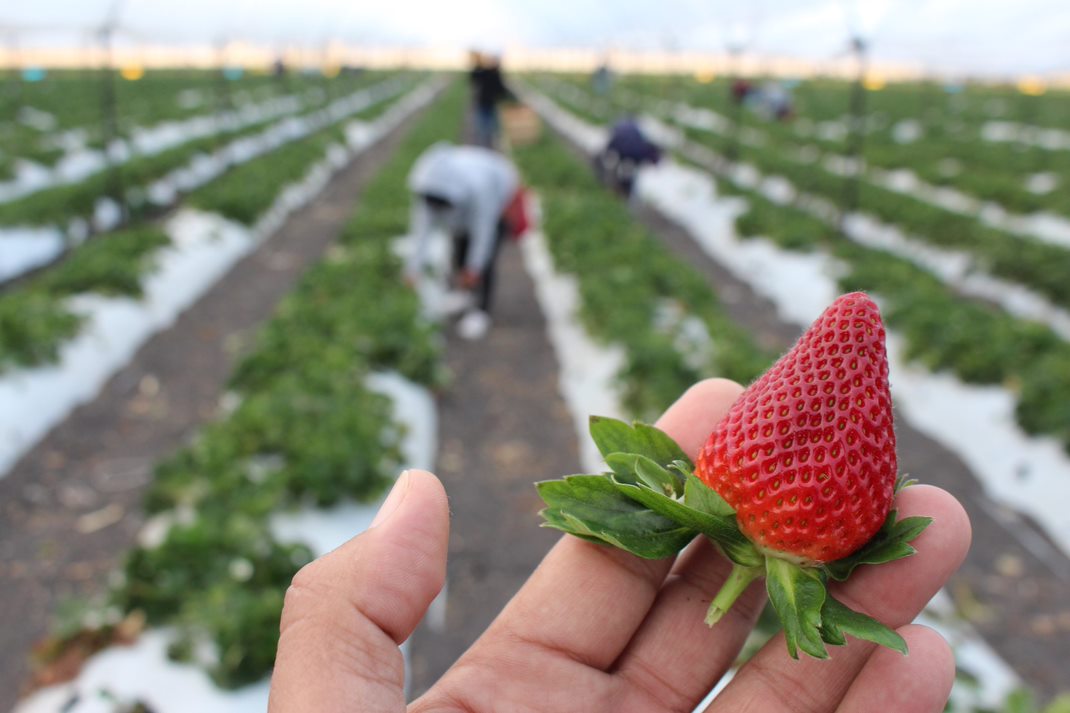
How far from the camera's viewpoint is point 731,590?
1.49 metres

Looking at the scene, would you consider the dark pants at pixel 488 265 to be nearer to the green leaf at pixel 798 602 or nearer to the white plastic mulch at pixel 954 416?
the white plastic mulch at pixel 954 416

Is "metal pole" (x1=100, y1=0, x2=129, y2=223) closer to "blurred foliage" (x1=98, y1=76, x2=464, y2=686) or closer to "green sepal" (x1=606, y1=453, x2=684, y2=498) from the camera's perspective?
"blurred foliage" (x1=98, y1=76, x2=464, y2=686)

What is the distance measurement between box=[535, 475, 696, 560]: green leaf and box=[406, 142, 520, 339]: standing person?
5560 millimetres

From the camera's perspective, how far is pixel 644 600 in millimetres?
1716

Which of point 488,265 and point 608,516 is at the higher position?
point 608,516

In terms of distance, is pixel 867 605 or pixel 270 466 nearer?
pixel 867 605

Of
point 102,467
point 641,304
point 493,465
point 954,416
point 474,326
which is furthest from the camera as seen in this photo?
point 474,326

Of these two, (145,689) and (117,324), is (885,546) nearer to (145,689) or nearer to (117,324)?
(145,689)

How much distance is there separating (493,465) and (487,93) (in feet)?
28.0

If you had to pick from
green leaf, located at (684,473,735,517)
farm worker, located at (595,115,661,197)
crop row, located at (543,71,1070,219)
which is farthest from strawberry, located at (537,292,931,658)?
farm worker, located at (595,115,661,197)

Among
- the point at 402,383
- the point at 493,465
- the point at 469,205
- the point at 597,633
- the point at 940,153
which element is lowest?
the point at 493,465

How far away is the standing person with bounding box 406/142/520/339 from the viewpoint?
6.81 metres

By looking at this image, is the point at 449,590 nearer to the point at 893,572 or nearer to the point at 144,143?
the point at 893,572

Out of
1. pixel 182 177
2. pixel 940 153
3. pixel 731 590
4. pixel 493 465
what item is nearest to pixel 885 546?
pixel 731 590
